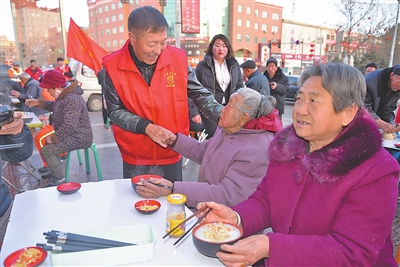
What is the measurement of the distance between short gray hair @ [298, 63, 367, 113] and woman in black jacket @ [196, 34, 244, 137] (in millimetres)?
2970

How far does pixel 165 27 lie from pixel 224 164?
107cm

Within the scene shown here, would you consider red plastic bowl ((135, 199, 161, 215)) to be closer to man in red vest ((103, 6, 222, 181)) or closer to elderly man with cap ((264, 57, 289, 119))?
man in red vest ((103, 6, 222, 181))

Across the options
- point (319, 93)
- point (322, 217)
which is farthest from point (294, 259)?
point (319, 93)

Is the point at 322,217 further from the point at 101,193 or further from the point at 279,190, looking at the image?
the point at 101,193

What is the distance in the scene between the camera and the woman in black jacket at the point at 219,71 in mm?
4203

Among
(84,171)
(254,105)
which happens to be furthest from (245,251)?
(84,171)

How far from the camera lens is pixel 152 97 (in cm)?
224

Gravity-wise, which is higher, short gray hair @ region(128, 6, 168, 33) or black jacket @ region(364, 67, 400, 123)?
short gray hair @ region(128, 6, 168, 33)

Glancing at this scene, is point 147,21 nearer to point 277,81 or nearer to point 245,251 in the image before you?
point 245,251

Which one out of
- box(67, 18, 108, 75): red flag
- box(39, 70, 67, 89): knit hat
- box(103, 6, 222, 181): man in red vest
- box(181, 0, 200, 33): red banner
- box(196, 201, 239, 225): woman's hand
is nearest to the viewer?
box(196, 201, 239, 225): woman's hand

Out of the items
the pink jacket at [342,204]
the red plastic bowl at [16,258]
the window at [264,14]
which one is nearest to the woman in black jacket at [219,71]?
the pink jacket at [342,204]

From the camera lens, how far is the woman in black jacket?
420cm

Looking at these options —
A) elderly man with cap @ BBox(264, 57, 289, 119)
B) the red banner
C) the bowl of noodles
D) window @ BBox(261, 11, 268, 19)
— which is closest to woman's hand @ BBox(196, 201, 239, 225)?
the bowl of noodles

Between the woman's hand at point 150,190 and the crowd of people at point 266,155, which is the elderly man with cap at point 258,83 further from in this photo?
the woman's hand at point 150,190
